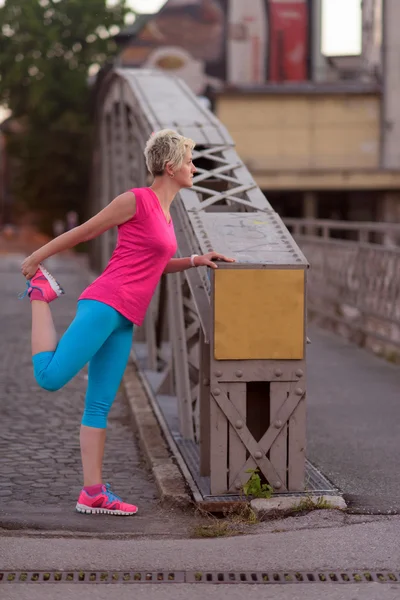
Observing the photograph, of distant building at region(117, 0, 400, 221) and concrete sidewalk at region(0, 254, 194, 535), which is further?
distant building at region(117, 0, 400, 221)

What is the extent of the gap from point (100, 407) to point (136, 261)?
0.75 meters

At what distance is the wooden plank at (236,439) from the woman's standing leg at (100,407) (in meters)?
0.54

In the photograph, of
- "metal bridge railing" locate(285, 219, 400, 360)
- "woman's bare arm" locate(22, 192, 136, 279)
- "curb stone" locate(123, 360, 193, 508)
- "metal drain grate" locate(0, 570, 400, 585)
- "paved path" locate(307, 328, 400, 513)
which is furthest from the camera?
"metal bridge railing" locate(285, 219, 400, 360)

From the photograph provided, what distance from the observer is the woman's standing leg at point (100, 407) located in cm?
561

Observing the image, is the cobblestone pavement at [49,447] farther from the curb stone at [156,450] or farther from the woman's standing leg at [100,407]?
the woman's standing leg at [100,407]

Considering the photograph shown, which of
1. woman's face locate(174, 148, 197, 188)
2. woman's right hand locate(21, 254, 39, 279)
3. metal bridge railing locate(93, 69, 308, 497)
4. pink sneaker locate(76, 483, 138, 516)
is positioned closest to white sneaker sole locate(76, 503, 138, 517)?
pink sneaker locate(76, 483, 138, 516)

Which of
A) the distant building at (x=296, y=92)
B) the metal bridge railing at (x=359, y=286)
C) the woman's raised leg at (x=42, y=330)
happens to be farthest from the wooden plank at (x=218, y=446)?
the distant building at (x=296, y=92)

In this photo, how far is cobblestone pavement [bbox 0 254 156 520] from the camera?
630 centimetres

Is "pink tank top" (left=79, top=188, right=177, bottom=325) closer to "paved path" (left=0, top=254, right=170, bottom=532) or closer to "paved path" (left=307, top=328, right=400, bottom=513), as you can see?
"paved path" (left=0, top=254, right=170, bottom=532)

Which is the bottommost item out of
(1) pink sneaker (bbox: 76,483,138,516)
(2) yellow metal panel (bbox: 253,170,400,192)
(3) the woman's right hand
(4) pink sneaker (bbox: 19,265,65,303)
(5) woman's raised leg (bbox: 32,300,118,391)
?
(2) yellow metal panel (bbox: 253,170,400,192)

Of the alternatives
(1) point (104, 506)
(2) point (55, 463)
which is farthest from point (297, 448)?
(2) point (55, 463)

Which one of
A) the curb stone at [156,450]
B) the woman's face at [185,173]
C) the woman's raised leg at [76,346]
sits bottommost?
the curb stone at [156,450]

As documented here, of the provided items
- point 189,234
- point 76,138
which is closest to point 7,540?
point 189,234

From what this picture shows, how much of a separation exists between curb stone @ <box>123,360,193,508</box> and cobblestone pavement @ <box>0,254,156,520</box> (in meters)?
0.10
